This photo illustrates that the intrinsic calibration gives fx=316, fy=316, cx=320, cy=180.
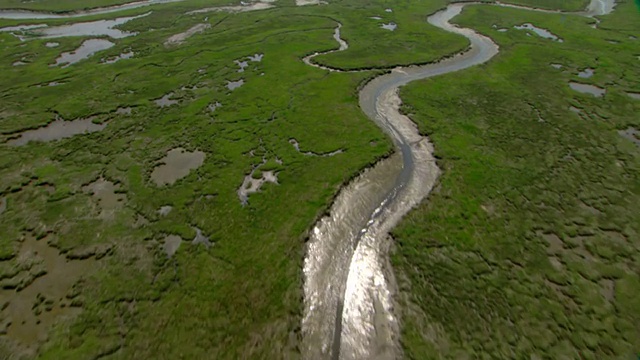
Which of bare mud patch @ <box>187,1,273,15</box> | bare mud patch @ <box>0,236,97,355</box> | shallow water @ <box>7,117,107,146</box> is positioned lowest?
bare mud patch @ <box>0,236,97,355</box>

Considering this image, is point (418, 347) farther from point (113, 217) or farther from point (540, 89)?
point (540, 89)

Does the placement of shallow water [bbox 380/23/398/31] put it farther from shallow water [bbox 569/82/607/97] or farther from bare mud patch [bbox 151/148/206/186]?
bare mud patch [bbox 151/148/206/186]

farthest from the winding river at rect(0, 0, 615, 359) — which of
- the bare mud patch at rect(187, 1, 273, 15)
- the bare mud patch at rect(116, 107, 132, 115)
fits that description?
the bare mud patch at rect(187, 1, 273, 15)

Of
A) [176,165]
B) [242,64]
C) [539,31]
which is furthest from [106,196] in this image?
[539,31]

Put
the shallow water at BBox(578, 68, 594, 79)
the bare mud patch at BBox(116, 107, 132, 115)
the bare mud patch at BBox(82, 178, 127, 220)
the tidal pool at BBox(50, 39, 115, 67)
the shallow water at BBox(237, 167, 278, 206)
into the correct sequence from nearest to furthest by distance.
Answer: the bare mud patch at BBox(82, 178, 127, 220)
the shallow water at BBox(237, 167, 278, 206)
the bare mud patch at BBox(116, 107, 132, 115)
the shallow water at BBox(578, 68, 594, 79)
the tidal pool at BBox(50, 39, 115, 67)

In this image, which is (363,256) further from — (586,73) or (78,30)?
(78,30)

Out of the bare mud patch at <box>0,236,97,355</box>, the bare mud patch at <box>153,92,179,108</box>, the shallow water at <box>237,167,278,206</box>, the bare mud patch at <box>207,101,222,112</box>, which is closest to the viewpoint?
the bare mud patch at <box>0,236,97,355</box>

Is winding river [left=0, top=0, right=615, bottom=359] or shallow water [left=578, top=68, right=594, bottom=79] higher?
shallow water [left=578, top=68, right=594, bottom=79]
